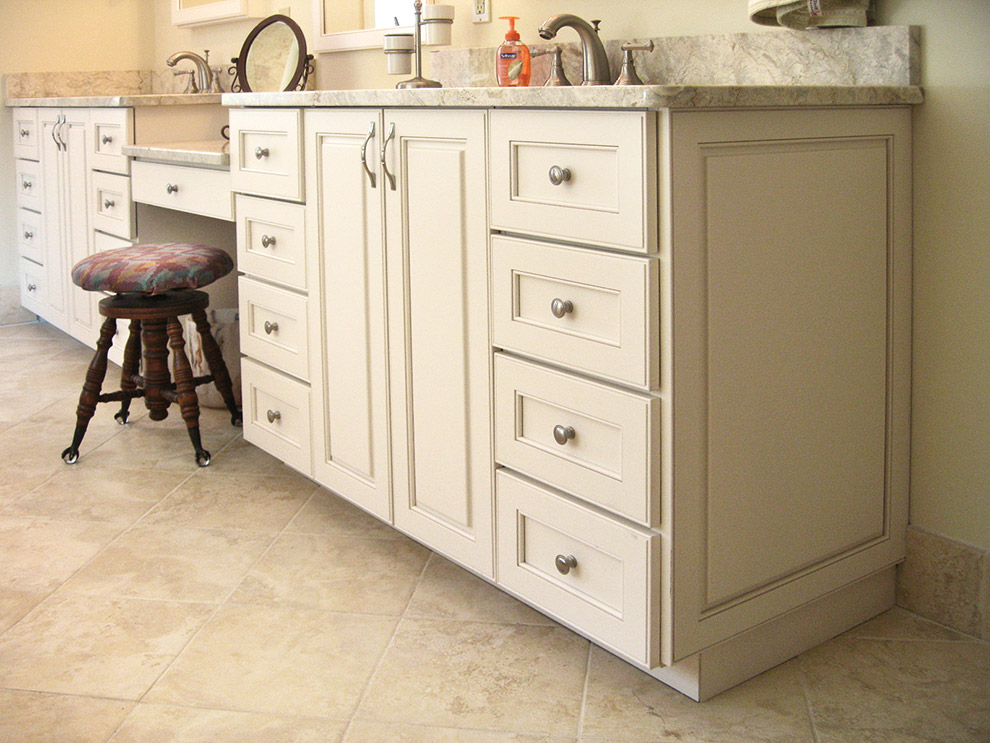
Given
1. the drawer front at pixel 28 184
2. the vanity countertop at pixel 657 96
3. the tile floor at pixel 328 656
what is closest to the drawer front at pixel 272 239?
the vanity countertop at pixel 657 96

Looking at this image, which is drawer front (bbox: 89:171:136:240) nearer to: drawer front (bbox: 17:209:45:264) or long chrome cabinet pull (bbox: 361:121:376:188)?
drawer front (bbox: 17:209:45:264)

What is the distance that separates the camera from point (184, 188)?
9.46 ft

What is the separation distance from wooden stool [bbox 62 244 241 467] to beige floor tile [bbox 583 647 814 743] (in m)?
1.45

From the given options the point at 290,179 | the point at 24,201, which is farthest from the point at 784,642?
the point at 24,201

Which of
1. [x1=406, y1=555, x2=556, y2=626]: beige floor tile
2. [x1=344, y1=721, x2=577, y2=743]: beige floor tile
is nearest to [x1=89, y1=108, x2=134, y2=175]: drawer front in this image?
[x1=406, y1=555, x2=556, y2=626]: beige floor tile

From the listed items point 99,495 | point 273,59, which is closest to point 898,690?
point 99,495

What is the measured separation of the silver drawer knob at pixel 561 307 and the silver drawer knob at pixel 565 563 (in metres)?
0.36

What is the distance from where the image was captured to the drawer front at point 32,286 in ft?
13.8

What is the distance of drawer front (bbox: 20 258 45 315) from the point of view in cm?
421

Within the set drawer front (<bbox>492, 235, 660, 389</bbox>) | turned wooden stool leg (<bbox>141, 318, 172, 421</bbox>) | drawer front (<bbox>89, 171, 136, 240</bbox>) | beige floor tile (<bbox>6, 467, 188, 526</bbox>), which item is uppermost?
drawer front (<bbox>89, 171, 136, 240</bbox>)

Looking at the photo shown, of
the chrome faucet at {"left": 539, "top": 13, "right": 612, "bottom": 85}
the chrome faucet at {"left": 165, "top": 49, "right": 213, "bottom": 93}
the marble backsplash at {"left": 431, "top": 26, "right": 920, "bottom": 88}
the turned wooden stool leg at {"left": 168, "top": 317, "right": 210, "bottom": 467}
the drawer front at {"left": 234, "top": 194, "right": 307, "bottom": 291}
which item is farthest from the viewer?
the chrome faucet at {"left": 165, "top": 49, "right": 213, "bottom": 93}

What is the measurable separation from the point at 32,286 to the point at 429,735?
340cm

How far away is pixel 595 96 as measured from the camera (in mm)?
1414

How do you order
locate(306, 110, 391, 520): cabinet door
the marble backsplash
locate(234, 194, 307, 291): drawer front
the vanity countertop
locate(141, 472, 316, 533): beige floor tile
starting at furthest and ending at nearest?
locate(141, 472, 316, 533): beige floor tile, locate(234, 194, 307, 291): drawer front, locate(306, 110, 391, 520): cabinet door, the marble backsplash, the vanity countertop
